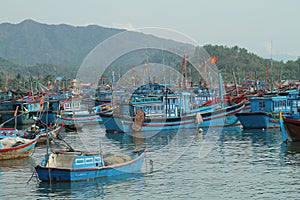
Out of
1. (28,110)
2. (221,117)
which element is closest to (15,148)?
(221,117)

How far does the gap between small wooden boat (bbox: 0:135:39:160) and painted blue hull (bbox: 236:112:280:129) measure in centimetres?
2252

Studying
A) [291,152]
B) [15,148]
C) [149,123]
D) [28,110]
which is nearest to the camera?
[15,148]

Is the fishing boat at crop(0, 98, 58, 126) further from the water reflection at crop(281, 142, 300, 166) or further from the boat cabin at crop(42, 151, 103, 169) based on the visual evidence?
the boat cabin at crop(42, 151, 103, 169)

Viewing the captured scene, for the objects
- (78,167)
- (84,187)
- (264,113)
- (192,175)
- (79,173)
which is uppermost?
(264,113)

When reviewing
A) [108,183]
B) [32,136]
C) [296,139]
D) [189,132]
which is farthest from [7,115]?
[108,183]

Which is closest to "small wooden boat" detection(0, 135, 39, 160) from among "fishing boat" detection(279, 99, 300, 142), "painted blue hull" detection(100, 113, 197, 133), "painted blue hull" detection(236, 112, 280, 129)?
"painted blue hull" detection(100, 113, 197, 133)

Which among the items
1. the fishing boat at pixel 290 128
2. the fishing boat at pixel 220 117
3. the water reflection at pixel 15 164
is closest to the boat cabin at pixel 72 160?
the water reflection at pixel 15 164

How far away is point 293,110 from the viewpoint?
49.9m

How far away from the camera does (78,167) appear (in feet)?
85.1

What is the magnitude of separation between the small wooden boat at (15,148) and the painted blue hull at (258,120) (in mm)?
22516

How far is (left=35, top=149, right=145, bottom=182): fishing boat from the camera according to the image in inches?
1009

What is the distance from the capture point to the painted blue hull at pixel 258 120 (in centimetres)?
5000

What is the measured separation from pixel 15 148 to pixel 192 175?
11.4 m

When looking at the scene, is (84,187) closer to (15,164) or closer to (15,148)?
(15,164)
